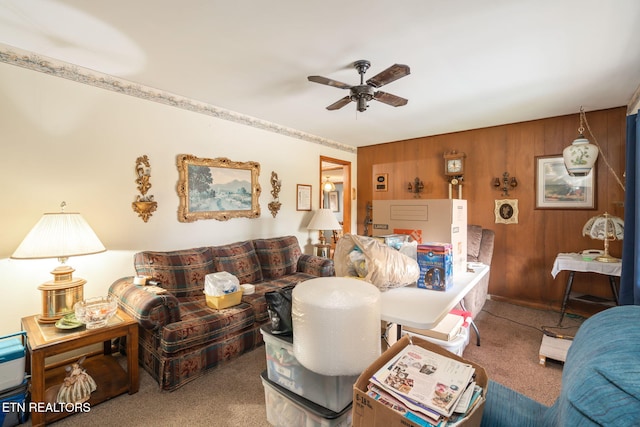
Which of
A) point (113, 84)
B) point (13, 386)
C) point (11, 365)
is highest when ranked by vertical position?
point (113, 84)

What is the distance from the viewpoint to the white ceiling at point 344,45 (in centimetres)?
172

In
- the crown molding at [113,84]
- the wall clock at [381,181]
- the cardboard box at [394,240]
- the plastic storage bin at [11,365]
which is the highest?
the crown molding at [113,84]

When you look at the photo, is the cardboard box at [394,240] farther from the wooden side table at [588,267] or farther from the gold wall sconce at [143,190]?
the wooden side table at [588,267]

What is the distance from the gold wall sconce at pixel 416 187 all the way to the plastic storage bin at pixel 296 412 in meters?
4.11

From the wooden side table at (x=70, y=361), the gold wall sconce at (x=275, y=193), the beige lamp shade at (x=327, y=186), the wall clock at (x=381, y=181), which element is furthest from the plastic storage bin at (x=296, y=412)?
the beige lamp shade at (x=327, y=186)

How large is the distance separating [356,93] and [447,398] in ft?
7.17

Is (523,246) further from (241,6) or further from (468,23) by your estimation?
(241,6)

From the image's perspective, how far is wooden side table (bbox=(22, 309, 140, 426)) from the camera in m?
1.71

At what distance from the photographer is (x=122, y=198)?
8.86ft

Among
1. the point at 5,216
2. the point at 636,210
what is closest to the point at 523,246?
the point at 636,210

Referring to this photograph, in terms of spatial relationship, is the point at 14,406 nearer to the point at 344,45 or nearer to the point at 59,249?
the point at 59,249

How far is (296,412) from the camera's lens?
140 cm

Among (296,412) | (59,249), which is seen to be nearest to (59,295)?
(59,249)

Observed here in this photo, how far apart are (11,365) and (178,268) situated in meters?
1.22
